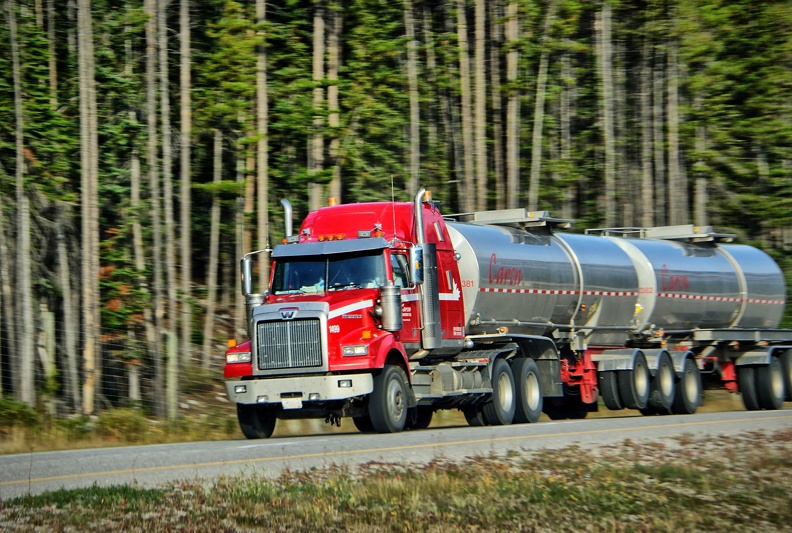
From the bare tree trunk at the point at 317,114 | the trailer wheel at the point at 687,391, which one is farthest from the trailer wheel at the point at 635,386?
the bare tree trunk at the point at 317,114

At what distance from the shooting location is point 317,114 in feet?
87.0

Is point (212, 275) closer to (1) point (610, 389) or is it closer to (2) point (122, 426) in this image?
(2) point (122, 426)

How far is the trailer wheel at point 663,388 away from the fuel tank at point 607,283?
2.86ft

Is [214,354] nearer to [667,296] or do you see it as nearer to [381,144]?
[381,144]

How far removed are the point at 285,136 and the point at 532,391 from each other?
30.5ft

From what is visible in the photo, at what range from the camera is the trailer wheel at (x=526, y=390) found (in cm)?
2172

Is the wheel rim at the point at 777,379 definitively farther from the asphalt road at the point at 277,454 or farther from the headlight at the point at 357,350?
the headlight at the point at 357,350

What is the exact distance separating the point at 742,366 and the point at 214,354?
12.6 m

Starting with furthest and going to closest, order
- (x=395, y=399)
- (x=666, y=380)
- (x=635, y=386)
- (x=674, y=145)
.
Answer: (x=674, y=145), (x=666, y=380), (x=635, y=386), (x=395, y=399)

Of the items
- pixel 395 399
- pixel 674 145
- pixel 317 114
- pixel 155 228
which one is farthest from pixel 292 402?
pixel 674 145

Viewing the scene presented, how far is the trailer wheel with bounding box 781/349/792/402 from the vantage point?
96.7 feet

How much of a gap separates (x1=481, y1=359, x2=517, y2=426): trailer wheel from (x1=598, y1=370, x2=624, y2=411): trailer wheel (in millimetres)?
4036

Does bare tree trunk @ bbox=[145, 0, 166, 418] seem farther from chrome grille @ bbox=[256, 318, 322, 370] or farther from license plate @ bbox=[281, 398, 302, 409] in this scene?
license plate @ bbox=[281, 398, 302, 409]

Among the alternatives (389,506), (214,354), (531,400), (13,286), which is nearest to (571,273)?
(531,400)
